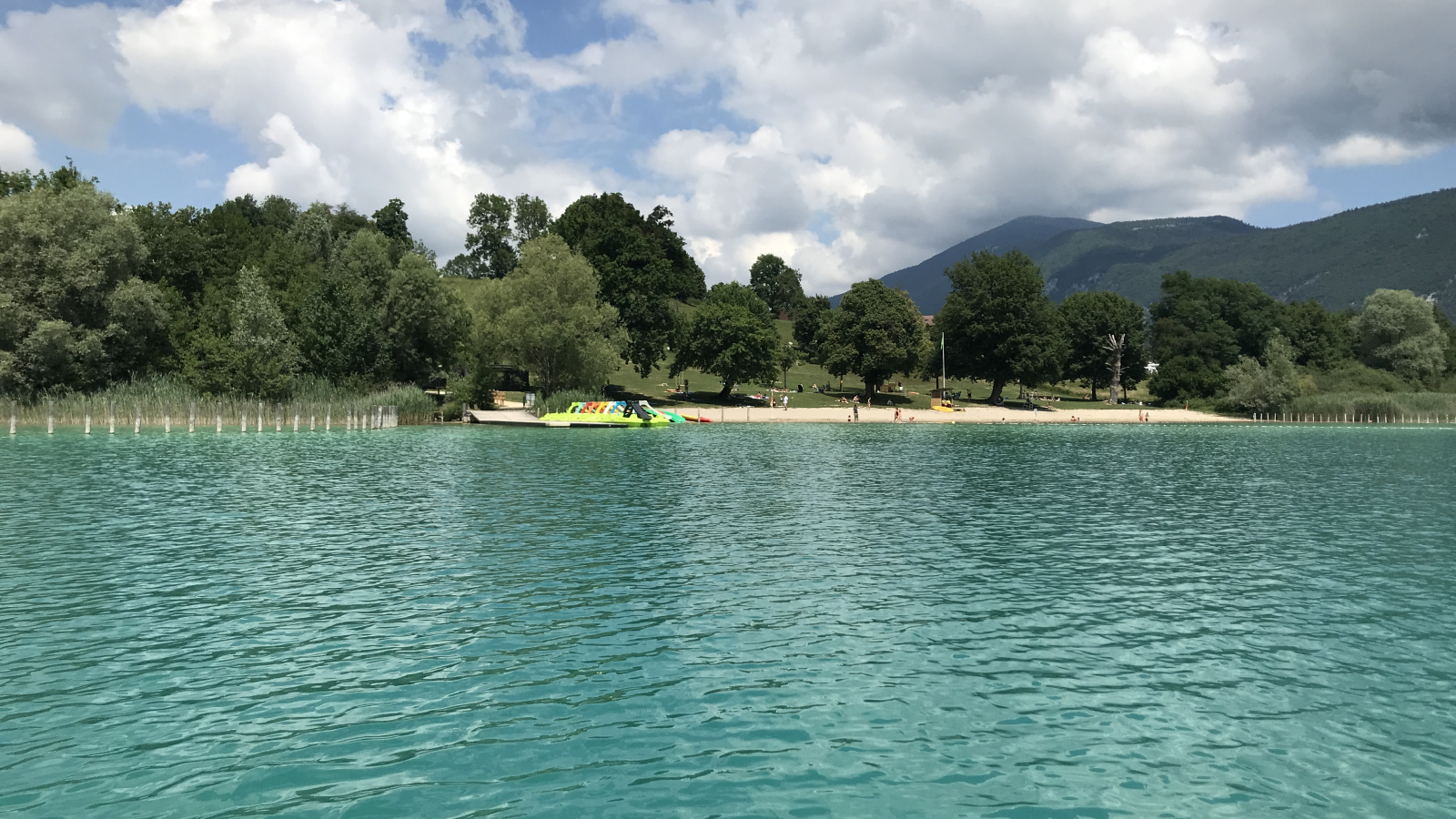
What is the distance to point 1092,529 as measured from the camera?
88.0 ft

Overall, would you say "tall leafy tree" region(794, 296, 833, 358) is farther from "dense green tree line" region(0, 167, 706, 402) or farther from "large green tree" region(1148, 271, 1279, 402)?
"large green tree" region(1148, 271, 1279, 402)

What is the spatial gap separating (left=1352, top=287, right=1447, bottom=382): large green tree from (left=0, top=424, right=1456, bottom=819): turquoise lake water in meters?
117

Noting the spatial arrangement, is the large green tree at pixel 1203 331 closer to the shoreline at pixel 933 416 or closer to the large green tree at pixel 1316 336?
the large green tree at pixel 1316 336

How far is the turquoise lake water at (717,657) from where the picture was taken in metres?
9.48

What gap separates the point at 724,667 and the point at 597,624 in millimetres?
3219

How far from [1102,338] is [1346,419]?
39.5m

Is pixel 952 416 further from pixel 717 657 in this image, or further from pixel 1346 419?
pixel 717 657

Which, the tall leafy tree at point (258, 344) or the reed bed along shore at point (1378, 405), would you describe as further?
the reed bed along shore at point (1378, 405)

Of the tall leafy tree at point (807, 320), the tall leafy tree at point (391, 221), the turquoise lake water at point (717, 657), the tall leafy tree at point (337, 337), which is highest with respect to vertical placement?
the tall leafy tree at point (391, 221)

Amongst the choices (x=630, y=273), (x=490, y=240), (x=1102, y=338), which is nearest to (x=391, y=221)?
(x=490, y=240)

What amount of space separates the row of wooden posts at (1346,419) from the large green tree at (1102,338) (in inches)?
1288

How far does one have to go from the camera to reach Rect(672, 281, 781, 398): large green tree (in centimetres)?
11212

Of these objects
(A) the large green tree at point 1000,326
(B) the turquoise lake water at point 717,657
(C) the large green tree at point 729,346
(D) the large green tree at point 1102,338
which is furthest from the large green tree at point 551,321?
(D) the large green tree at point 1102,338

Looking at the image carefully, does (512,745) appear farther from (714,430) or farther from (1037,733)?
(714,430)
